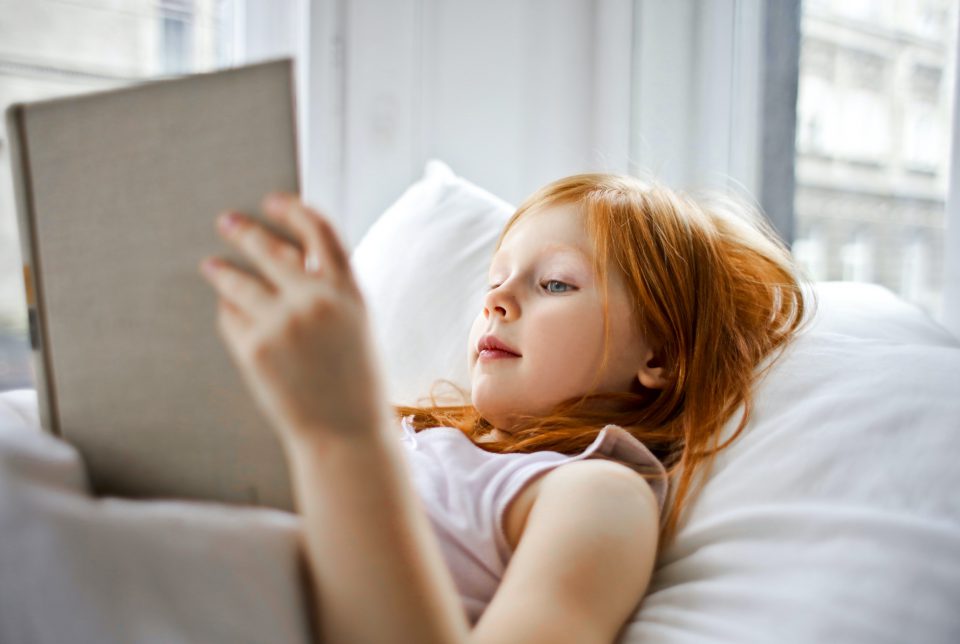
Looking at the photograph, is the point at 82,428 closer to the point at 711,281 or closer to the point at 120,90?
the point at 120,90

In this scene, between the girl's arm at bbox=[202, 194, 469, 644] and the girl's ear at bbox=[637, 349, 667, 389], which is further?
the girl's ear at bbox=[637, 349, 667, 389]

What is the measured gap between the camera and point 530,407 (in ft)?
2.52

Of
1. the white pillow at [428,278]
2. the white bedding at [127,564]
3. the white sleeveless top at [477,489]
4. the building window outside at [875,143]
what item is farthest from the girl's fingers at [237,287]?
the building window outside at [875,143]

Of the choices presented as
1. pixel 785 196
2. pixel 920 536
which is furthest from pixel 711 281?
pixel 785 196

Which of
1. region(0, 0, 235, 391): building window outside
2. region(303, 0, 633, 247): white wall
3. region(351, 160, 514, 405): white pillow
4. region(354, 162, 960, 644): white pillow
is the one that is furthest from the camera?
region(303, 0, 633, 247): white wall

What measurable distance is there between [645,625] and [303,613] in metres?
0.27

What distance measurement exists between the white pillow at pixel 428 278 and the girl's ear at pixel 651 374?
0.75 feet

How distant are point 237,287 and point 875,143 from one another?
1.35 m

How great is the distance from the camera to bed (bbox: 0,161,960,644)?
38cm

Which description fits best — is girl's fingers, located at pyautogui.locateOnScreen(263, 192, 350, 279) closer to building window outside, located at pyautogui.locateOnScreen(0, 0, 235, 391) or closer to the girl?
the girl

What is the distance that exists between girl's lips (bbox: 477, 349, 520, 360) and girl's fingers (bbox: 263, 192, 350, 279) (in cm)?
40

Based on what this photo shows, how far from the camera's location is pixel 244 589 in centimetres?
40

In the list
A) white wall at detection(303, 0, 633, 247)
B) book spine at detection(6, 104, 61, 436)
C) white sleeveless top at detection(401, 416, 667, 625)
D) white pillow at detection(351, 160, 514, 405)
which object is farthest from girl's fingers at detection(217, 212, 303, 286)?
white wall at detection(303, 0, 633, 247)

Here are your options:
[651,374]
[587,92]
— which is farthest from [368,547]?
[587,92]
